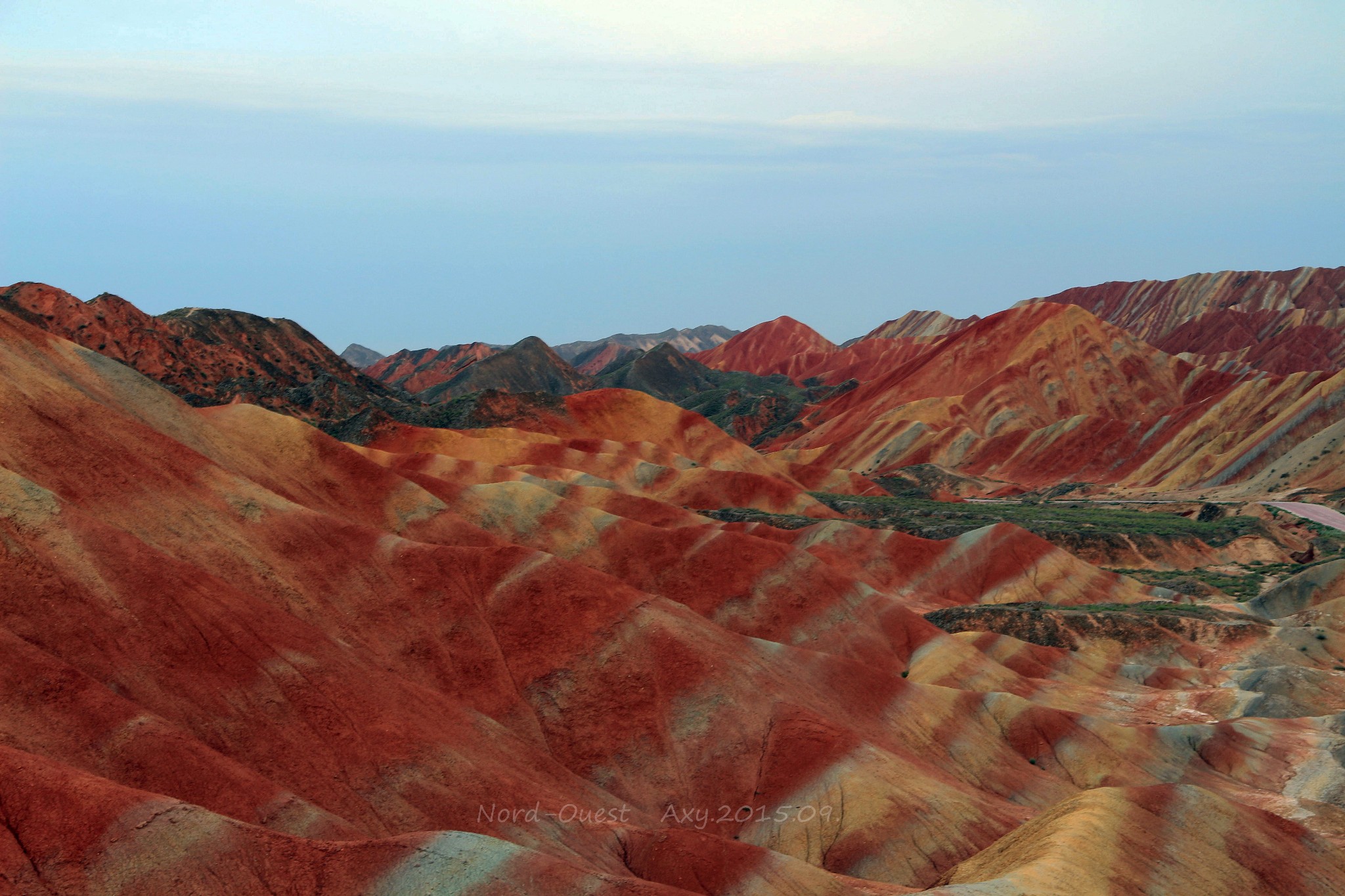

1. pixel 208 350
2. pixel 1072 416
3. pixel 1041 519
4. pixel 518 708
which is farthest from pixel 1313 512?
pixel 208 350

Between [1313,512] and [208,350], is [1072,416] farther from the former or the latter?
[208,350]

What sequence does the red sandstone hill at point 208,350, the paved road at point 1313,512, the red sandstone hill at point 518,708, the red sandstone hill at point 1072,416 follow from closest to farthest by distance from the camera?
the red sandstone hill at point 518,708
the paved road at point 1313,512
the red sandstone hill at point 208,350
the red sandstone hill at point 1072,416

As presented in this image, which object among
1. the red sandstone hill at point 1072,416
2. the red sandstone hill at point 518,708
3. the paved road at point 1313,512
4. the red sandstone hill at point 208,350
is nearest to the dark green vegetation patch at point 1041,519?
the paved road at point 1313,512

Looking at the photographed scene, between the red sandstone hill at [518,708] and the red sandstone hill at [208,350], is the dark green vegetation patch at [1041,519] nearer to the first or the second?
the red sandstone hill at [518,708]

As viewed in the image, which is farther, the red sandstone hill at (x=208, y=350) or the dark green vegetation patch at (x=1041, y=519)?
the red sandstone hill at (x=208, y=350)

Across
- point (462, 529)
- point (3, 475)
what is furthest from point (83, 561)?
point (462, 529)

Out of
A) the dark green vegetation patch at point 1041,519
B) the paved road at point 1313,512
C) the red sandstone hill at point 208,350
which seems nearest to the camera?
the dark green vegetation patch at point 1041,519

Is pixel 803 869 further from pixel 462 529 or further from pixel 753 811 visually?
pixel 462 529
